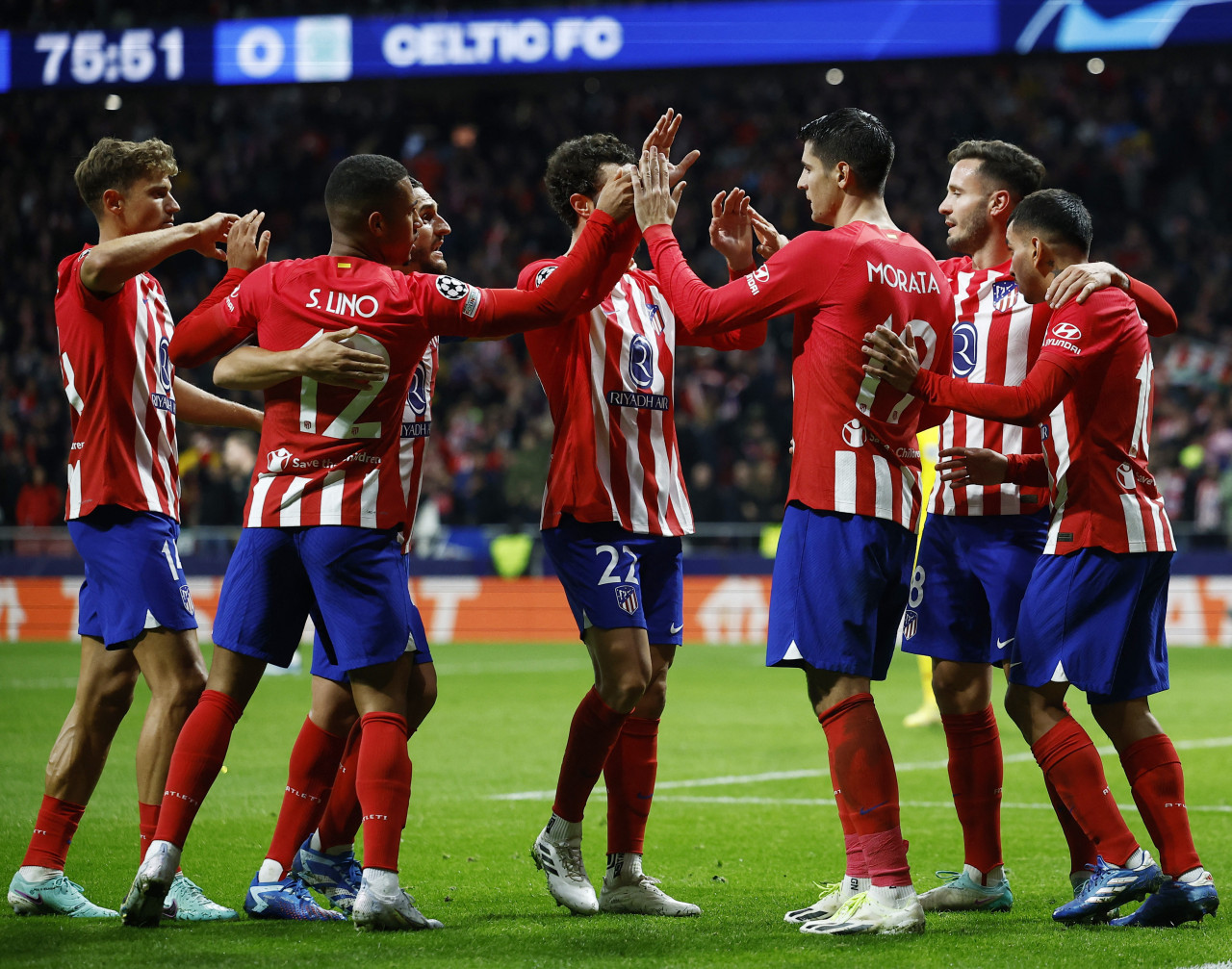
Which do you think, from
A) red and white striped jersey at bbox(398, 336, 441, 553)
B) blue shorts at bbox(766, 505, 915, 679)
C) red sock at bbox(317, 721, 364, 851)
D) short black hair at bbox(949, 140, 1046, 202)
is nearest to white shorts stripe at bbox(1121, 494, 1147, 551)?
blue shorts at bbox(766, 505, 915, 679)

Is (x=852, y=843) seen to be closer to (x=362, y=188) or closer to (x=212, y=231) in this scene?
(x=362, y=188)

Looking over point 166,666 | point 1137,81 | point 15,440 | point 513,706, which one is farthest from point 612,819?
point 1137,81

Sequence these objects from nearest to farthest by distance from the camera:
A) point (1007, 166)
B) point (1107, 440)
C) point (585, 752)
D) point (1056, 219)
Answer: point (1107, 440)
point (1056, 219)
point (585, 752)
point (1007, 166)

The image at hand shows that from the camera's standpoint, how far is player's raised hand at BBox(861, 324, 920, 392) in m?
4.42

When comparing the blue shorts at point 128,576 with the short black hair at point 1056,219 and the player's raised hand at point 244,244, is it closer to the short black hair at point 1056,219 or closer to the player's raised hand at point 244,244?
the player's raised hand at point 244,244

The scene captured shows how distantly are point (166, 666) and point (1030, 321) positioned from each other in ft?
10.4

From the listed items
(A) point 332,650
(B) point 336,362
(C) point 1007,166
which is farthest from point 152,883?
(C) point 1007,166

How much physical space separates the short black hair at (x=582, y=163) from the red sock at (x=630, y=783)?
183cm

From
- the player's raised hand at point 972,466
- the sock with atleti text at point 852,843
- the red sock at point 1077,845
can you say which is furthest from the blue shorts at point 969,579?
the sock with atleti text at point 852,843

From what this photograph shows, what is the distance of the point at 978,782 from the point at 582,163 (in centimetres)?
255

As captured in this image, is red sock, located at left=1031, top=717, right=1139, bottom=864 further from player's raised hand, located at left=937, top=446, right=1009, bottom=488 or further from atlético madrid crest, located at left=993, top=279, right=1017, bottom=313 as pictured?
atlético madrid crest, located at left=993, top=279, right=1017, bottom=313

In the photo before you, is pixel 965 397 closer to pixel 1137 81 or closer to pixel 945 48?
pixel 945 48

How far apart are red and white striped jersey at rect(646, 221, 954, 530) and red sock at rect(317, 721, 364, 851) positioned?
1744mm

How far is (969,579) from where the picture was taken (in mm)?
5129
